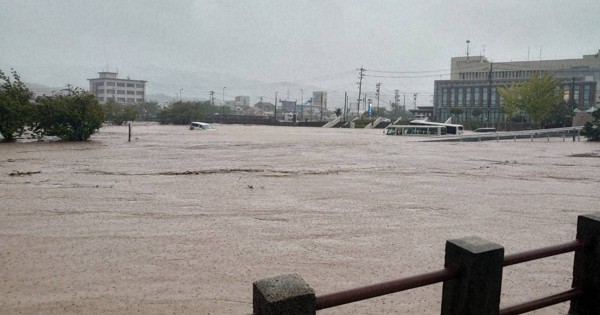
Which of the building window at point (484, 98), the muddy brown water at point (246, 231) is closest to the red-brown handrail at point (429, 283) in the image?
the muddy brown water at point (246, 231)

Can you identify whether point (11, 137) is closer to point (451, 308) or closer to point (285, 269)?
point (285, 269)

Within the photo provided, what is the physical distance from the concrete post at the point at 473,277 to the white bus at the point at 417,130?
57128mm

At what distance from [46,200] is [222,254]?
6.99 meters

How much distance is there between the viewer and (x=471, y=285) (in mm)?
3244

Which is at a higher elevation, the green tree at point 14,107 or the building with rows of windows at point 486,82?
the building with rows of windows at point 486,82

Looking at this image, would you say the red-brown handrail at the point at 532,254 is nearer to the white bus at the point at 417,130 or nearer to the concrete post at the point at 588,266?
the concrete post at the point at 588,266

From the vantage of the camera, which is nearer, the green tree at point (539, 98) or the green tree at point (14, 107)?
the green tree at point (14, 107)

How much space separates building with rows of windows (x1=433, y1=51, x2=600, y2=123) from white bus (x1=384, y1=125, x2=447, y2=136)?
5047 centimetres

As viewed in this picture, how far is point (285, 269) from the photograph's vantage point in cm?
722

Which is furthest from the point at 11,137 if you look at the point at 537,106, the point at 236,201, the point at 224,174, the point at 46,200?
the point at 537,106

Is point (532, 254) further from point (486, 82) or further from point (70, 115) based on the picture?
point (486, 82)

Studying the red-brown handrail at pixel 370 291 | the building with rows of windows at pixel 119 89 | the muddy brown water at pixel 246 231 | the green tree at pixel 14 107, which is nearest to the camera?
the red-brown handrail at pixel 370 291

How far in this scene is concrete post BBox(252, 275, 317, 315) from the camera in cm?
252

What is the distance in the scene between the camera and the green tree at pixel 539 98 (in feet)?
224
